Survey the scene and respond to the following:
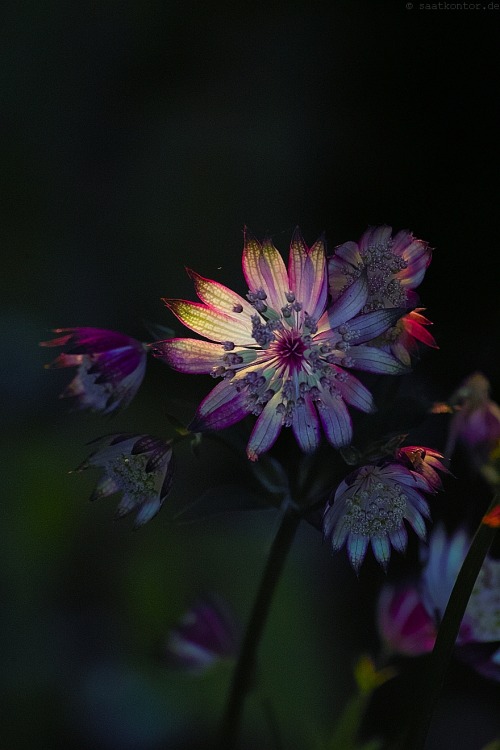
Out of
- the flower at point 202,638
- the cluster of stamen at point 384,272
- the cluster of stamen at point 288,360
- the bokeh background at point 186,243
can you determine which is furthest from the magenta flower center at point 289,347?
the bokeh background at point 186,243

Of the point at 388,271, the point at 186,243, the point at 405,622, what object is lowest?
the point at 405,622

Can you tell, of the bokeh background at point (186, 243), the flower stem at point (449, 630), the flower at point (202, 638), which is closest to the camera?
the flower stem at point (449, 630)

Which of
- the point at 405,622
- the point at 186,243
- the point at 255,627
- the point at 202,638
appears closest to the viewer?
the point at 255,627

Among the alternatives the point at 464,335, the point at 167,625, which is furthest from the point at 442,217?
the point at 167,625

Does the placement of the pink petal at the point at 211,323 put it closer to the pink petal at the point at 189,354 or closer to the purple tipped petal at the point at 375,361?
the pink petal at the point at 189,354

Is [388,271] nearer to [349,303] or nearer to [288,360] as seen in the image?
[349,303]

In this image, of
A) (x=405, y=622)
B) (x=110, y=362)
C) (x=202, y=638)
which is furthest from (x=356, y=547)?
(x=202, y=638)

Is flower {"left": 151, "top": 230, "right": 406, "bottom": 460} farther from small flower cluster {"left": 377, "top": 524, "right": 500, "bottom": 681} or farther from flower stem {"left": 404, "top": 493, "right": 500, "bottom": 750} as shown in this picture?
small flower cluster {"left": 377, "top": 524, "right": 500, "bottom": 681}
